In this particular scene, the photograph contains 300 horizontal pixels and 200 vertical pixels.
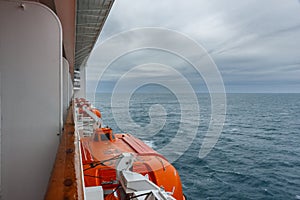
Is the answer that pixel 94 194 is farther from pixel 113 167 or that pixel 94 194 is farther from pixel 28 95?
pixel 113 167

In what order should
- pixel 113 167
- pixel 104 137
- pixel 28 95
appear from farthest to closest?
1. pixel 104 137
2. pixel 113 167
3. pixel 28 95

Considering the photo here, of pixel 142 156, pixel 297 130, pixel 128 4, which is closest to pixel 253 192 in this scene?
pixel 142 156

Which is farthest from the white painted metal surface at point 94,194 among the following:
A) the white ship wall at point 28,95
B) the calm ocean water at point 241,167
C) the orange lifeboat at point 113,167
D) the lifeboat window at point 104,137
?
the calm ocean water at point 241,167

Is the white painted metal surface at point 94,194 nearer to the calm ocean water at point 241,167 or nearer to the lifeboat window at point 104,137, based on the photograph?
the lifeboat window at point 104,137

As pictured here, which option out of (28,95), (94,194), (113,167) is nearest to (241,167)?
(113,167)

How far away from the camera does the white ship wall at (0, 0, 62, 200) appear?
3.64 feet

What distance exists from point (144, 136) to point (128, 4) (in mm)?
7440

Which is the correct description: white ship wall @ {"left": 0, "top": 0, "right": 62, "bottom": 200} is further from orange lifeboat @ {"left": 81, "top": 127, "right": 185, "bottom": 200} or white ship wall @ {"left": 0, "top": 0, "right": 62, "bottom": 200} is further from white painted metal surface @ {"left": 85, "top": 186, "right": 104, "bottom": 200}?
orange lifeboat @ {"left": 81, "top": 127, "right": 185, "bottom": 200}

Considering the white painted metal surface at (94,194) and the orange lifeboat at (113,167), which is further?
the orange lifeboat at (113,167)

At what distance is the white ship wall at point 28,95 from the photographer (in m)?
1.11

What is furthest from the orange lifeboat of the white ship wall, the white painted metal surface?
the white ship wall

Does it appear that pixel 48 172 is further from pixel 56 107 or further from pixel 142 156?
pixel 142 156

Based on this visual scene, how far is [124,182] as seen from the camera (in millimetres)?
2387

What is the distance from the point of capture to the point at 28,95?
1.15 metres
